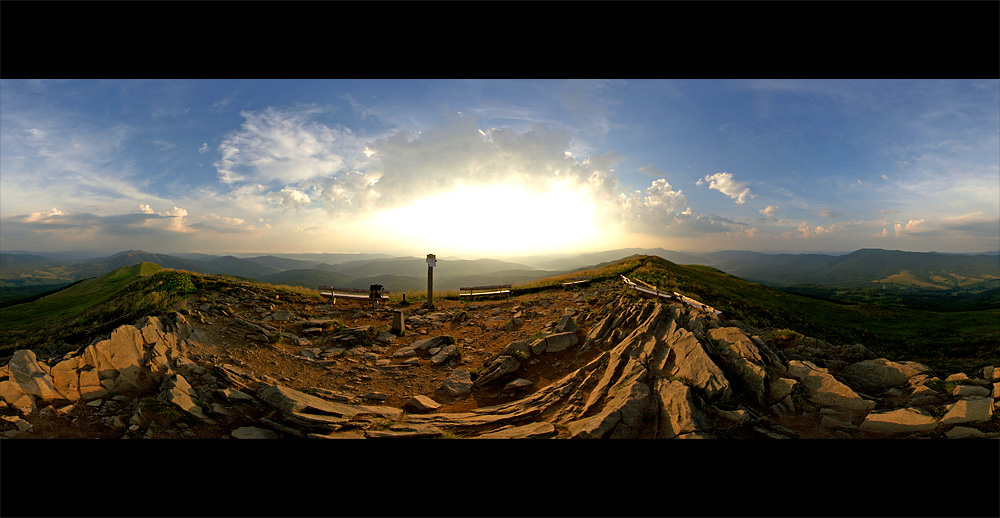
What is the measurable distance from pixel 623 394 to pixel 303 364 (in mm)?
9305

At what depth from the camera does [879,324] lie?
12805 mm

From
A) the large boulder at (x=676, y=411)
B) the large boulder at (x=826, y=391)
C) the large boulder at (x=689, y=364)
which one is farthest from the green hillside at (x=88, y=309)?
the large boulder at (x=826, y=391)

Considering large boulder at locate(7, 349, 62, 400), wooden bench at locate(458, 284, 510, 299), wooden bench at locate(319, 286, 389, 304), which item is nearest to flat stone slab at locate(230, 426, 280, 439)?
large boulder at locate(7, 349, 62, 400)

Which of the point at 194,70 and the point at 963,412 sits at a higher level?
the point at 194,70

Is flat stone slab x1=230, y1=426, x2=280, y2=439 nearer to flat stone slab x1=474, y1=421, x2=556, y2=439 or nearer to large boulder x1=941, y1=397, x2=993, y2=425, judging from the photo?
flat stone slab x1=474, y1=421, x2=556, y2=439

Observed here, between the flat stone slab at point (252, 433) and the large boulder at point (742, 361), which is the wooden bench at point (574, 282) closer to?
the large boulder at point (742, 361)

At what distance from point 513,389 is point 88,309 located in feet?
48.0

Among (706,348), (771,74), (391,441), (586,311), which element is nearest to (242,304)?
(391,441)

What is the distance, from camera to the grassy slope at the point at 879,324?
962 centimetres

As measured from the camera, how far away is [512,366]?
8891 millimetres

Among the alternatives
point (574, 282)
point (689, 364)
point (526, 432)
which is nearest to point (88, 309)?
point (526, 432)

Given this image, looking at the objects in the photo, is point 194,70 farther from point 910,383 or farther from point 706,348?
point 910,383

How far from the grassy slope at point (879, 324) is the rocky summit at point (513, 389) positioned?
11.4 feet

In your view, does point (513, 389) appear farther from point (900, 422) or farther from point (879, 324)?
point (879, 324)
